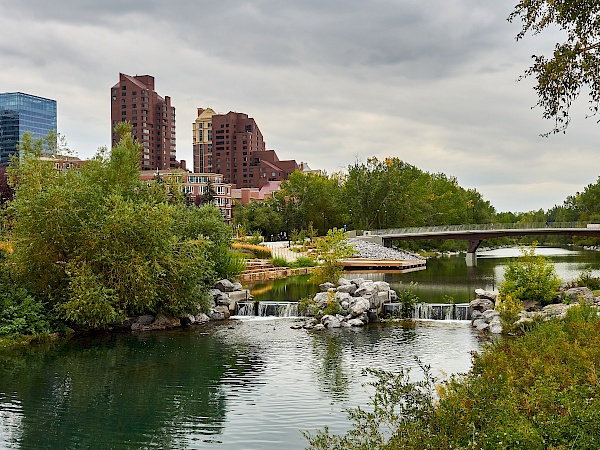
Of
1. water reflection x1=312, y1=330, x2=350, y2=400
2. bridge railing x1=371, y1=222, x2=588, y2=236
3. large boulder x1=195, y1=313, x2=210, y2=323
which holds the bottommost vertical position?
water reflection x1=312, y1=330, x2=350, y2=400

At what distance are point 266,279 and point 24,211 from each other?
23.7 metres

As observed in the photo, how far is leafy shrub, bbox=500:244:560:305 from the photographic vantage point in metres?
25.4

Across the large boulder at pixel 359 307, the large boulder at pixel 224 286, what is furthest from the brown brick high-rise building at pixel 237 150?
the large boulder at pixel 359 307

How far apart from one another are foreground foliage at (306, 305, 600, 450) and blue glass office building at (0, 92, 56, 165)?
6128 inches

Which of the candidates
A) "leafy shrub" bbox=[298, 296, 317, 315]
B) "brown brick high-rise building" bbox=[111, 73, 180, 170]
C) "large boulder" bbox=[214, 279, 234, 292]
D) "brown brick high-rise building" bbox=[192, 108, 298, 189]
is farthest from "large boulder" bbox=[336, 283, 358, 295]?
"brown brick high-rise building" bbox=[192, 108, 298, 189]

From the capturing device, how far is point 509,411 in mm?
8117

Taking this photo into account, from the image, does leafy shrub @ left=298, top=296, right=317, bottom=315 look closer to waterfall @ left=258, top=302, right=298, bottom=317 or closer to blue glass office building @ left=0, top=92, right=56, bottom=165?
waterfall @ left=258, top=302, right=298, bottom=317

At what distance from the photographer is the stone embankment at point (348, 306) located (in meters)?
25.7

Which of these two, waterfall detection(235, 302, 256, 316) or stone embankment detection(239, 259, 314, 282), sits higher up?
stone embankment detection(239, 259, 314, 282)

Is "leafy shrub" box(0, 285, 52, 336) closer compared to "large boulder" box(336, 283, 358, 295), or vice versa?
"leafy shrub" box(0, 285, 52, 336)

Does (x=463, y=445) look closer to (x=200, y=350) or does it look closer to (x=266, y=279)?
(x=200, y=350)

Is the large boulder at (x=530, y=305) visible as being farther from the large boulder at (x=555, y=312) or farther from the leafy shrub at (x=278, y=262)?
the leafy shrub at (x=278, y=262)

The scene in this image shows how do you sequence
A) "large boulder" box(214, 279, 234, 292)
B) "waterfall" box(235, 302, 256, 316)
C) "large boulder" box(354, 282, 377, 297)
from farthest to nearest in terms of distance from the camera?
"large boulder" box(214, 279, 234, 292) < "waterfall" box(235, 302, 256, 316) < "large boulder" box(354, 282, 377, 297)

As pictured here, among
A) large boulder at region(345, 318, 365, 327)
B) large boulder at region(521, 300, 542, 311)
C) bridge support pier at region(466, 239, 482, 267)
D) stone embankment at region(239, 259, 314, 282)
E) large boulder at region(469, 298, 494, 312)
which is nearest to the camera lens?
large boulder at region(521, 300, 542, 311)
